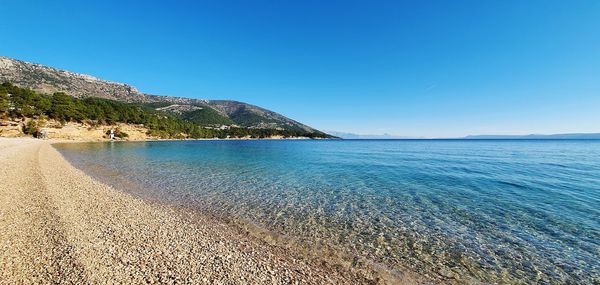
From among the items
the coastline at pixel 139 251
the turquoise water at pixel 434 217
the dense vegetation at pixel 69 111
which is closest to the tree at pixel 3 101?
the dense vegetation at pixel 69 111

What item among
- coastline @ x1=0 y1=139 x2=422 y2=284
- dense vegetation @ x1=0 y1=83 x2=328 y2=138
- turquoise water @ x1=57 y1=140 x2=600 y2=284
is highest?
dense vegetation @ x1=0 y1=83 x2=328 y2=138

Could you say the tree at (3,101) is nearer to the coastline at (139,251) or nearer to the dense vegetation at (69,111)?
the dense vegetation at (69,111)

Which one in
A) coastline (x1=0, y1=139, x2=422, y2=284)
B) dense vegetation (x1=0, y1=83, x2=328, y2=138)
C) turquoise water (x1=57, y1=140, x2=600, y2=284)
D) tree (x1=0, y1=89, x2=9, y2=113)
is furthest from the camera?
dense vegetation (x1=0, y1=83, x2=328, y2=138)

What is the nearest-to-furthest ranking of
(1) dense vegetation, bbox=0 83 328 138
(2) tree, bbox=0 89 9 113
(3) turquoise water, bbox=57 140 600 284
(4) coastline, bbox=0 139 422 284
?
(4) coastline, bbox=0 139 422 284, (3) turquoise water, bbox=57 140 600 284, (2) tree, bbox=0 89 9 113, (1) dense vegetation, bbox=0 83 328 138

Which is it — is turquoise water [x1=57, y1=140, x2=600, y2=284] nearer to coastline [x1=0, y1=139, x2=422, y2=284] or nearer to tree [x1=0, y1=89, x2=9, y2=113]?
coastline [x1=0, y1=139, x2=422, y2=284]

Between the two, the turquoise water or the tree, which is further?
the tree

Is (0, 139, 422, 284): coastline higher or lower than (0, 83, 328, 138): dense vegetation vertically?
lower

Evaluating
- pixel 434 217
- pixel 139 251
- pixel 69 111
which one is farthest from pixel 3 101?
pixel 434 217

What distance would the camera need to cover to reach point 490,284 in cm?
726

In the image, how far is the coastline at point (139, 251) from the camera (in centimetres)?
651

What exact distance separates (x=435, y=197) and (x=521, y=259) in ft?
28.6

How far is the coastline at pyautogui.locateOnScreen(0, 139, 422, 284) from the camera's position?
256 inches

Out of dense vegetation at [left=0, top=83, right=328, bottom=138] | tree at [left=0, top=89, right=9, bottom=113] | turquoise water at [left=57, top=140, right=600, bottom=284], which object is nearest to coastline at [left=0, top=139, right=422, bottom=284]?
turquoise water at [left=57, top=140, right=600, bottom=284]

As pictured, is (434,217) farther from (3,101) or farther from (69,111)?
(69,111)
